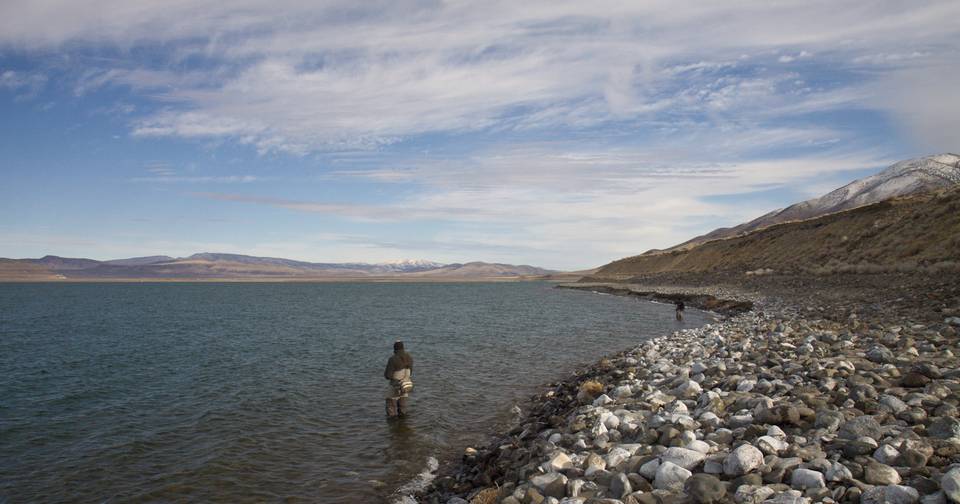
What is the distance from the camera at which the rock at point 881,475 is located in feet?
16.2

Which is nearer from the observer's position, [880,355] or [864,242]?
[880,355]

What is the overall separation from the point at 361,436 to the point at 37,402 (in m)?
12.8

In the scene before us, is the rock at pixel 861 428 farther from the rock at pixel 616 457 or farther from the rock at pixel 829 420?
the rock at pixel 616 457

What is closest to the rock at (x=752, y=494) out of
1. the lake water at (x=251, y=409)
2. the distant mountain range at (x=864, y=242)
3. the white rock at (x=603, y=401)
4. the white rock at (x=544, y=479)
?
the white rock at (x=544, y=479)

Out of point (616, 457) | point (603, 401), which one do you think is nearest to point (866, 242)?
point (603, 401)

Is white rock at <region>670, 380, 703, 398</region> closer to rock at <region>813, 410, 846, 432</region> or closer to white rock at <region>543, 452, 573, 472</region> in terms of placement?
rock at <region>813, 410, 846, 432</region>

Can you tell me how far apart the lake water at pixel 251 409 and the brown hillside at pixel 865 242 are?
48.4 feet

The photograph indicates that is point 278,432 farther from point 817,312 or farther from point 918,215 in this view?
point 918,215

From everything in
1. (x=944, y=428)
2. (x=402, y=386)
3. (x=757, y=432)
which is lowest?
(x=402, y=386)

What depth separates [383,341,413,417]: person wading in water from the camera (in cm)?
1517

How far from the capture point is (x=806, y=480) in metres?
5.22

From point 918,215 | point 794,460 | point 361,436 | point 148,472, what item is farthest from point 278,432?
point 918,215

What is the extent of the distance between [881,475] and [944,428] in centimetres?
171

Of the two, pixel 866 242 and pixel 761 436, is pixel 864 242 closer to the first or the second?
pixel 866 242
